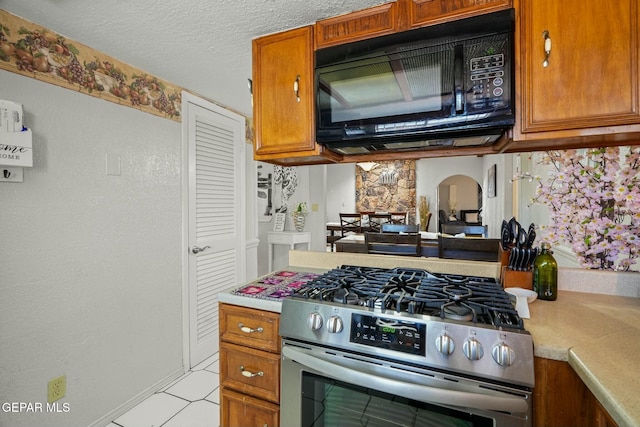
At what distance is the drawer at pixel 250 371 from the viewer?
4.30 feet

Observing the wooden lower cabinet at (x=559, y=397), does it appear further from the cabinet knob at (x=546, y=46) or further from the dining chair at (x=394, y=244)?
the dining chair at (x=394, y=244)

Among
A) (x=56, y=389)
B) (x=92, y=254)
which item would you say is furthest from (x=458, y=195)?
(x=56, y=389)

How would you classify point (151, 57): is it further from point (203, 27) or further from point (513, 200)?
point (513, 200)

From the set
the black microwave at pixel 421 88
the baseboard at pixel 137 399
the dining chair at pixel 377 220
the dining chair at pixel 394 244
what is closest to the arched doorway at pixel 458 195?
the dining chair at pixel 377 220

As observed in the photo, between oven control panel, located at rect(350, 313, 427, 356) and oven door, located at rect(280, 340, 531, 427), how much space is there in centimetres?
6

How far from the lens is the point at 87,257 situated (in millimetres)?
1735

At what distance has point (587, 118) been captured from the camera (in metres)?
1.09

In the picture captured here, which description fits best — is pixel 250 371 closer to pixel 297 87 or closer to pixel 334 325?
pixel 334 325

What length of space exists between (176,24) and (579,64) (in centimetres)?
171

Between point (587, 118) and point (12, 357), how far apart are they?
2625 millimetres

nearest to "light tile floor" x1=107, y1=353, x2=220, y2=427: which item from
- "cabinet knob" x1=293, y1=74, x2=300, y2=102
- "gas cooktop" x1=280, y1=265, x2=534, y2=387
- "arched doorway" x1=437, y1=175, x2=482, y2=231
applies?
"gas cooktop" x1=280, y1=265, x2=534, y2=387

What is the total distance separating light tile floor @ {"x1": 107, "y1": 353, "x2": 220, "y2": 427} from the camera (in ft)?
6.02

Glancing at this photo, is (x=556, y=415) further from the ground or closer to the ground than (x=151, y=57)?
closer to the ground

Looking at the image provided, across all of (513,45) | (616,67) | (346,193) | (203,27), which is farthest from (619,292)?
(346,193)
